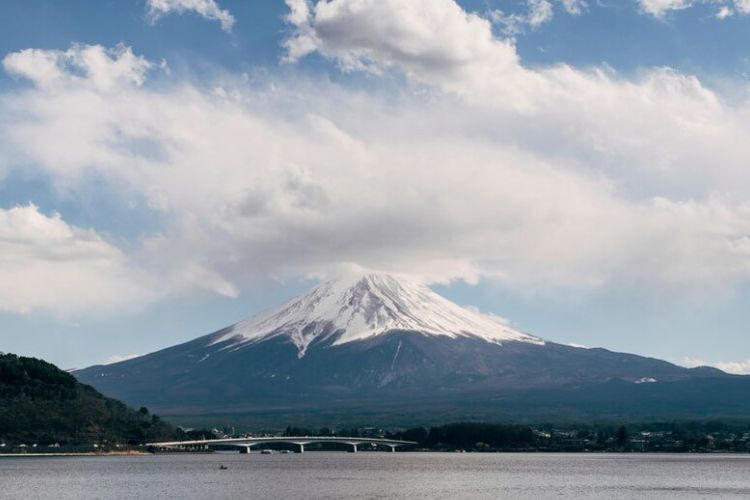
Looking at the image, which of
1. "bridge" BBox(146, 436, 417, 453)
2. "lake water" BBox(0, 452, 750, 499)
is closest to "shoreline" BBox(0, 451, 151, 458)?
"lake water" BBox(0, 452, 750, 499)

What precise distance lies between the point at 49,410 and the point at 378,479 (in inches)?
2436

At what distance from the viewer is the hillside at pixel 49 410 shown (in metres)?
156

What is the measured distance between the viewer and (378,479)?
113938 millimetres

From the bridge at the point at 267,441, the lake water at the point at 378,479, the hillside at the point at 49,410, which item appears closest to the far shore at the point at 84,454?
the hillside at the point at 49,410

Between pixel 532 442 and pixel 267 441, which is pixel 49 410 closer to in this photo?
pixel 267 441

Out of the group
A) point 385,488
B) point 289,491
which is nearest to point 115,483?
point 289,491

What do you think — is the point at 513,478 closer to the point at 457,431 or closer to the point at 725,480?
the point at 725,480

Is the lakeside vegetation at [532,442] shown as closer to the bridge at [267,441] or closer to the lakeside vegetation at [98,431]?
the lakeside vegetation at [98,431]

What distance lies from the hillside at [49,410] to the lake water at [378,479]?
803 centimetres

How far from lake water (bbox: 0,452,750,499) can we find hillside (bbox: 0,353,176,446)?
26.3 ft

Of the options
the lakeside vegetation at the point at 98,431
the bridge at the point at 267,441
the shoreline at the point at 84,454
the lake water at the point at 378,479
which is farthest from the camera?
the bridge at the point at 267,441

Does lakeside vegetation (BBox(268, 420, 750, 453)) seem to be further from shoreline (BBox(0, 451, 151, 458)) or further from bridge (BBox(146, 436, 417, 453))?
shoreline (BBox(0, 451, 151, 458))

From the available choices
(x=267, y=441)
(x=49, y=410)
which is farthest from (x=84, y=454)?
(x=267, y=441)

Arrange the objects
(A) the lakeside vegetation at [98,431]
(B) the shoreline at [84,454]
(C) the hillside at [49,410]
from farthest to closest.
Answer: (A) the lakeside vegetation at [98,431]
(C) the hillside at [49,410]
(B) the shoreline at [84,454]
